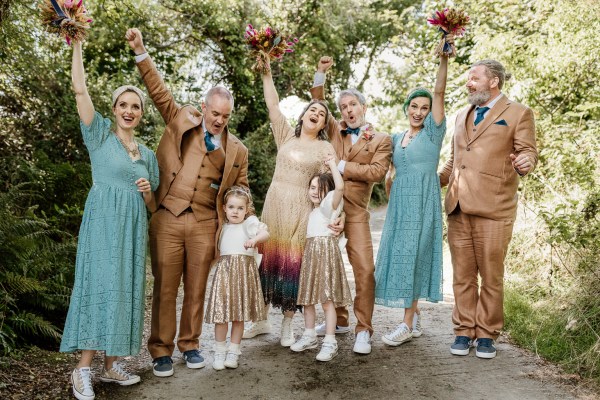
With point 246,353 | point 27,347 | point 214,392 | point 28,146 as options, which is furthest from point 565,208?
point 28,146

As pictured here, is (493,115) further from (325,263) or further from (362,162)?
(325,263)

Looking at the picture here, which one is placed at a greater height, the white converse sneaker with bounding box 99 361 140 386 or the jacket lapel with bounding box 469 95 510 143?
the jacket lapel with bounding box 469 95 510 143

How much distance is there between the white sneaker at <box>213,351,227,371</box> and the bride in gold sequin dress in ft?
2.03

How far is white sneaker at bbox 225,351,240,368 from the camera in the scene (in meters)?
4.14

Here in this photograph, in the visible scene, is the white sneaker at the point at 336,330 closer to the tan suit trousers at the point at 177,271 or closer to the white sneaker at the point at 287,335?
the white sneaker at the point at 287,335

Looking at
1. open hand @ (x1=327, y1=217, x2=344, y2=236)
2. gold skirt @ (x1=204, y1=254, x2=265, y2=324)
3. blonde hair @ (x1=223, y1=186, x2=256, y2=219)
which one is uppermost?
blonde hair @ (x1=223, y1=186, x2=256, y2=219)

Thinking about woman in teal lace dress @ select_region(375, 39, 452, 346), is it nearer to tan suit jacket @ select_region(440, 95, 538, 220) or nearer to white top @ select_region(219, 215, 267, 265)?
tan suit jacket @ select_region(440, 95, 538, 220)

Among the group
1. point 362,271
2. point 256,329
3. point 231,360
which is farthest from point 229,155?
point 256,329

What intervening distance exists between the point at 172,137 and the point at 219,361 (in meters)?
1.71

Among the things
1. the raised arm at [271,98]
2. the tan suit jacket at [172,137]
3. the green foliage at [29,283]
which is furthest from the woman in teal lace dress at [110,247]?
the raised arm at [271,98]

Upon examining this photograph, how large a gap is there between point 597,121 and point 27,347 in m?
6.51

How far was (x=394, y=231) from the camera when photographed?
4.71 metres

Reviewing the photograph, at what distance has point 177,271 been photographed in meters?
4.22

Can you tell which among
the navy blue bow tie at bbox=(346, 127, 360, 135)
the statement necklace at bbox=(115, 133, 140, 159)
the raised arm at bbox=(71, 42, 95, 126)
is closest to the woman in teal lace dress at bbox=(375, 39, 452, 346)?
the navy blue bow tie at bbox=(346, 127, 360, 135)
